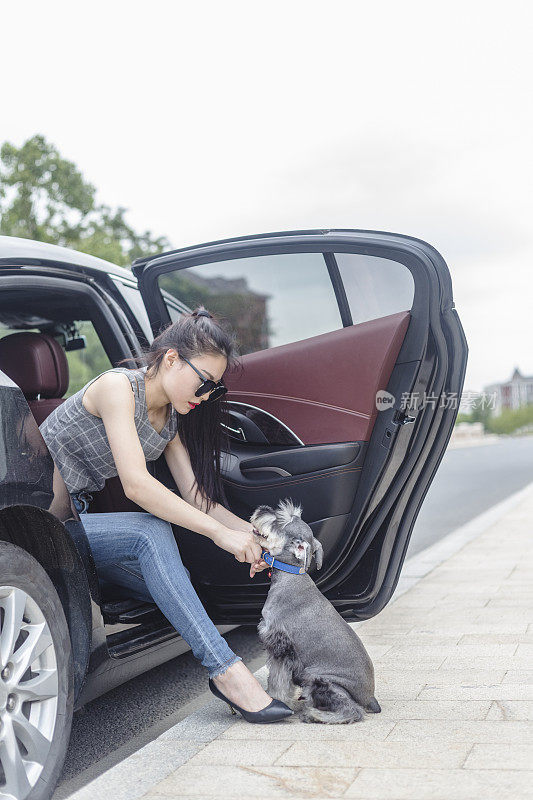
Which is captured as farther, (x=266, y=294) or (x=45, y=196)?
(x=45, y=196)

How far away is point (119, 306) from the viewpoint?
4.32 metres

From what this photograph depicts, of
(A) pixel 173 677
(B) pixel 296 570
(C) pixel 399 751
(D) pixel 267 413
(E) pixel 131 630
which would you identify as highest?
(D) pixel 267 413

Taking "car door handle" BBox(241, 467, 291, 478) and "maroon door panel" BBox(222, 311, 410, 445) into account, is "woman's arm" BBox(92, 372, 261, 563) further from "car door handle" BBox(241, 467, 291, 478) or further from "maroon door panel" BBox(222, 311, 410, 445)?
"maroon door panel" BBox(222, 311, 410, 445)

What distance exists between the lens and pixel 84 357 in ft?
15.8

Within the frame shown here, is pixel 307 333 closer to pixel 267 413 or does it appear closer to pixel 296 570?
pixel 267 413

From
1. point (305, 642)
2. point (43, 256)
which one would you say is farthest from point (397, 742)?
point (43, 256)

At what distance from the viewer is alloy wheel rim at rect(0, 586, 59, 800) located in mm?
2656

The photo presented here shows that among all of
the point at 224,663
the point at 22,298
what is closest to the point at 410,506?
the point at 224,663

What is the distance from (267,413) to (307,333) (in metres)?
0.38

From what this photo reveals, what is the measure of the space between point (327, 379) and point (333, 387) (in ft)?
0.15

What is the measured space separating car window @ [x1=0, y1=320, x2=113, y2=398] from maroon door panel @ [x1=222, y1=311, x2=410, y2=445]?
27.8 inches

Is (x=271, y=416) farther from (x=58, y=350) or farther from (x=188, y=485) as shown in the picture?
(x=58, y=350)

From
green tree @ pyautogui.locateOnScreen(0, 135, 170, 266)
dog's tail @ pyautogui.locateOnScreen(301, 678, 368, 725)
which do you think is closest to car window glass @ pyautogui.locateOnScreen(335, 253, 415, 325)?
dog's tail @ pyautogui.locateOnScreen(301, 678, 368, 725)

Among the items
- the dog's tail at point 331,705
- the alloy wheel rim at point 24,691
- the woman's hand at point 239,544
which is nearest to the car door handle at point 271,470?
the woman's hand at point 239,544
